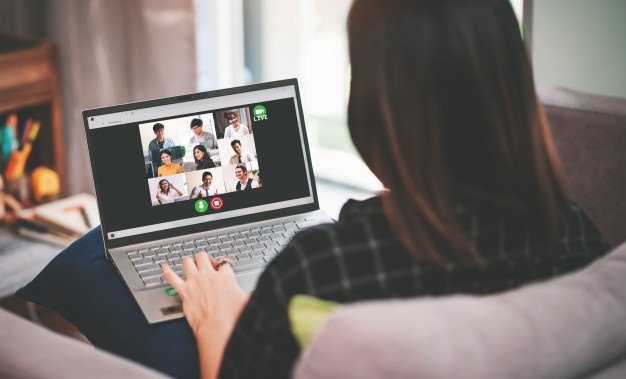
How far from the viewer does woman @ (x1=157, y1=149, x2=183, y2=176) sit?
4.39ft

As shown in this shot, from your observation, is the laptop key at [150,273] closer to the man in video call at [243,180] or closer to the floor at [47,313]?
the man in video call at [243,180]

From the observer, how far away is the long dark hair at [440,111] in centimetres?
78

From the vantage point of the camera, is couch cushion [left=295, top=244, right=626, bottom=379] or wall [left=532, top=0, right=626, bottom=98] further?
wall [left=532, top=0, right=626, bottom=98]

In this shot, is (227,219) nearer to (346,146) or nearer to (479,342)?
(479,342)

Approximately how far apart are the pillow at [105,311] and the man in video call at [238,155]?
0.27 metres

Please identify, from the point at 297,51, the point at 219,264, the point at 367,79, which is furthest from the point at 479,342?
the point at 297,51

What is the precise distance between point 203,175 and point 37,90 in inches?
53.2

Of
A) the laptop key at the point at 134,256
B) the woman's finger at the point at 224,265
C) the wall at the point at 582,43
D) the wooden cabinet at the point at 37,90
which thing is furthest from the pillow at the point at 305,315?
the wooden cabinet at the point at 37,90

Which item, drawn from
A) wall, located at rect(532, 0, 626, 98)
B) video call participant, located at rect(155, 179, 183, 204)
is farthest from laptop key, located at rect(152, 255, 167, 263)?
wall, located at rect(532, 0, 626, 98)

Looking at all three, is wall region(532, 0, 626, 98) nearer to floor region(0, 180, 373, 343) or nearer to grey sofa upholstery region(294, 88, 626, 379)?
floor region(0, 180, 373, 343)

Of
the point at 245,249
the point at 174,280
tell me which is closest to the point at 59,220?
the point at 245,249

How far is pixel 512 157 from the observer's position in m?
0.83

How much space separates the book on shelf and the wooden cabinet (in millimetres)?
272

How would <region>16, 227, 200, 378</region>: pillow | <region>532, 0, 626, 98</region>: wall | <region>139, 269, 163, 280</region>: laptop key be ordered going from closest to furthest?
<region>16, 227, 200, 378</region>: pillow < <region>139, 269, 163, 280</region>: laptop key < <region>532, 0, 626, 98</region>: wall
